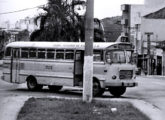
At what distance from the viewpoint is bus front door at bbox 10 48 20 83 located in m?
25.6

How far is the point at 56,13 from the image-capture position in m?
43.5

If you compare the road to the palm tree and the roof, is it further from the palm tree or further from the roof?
the roof

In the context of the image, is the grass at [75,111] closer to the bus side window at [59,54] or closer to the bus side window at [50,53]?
the bus side window at [59,54]

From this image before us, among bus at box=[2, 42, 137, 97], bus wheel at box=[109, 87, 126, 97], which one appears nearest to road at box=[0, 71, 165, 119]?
bus wheel at box=[109, 87, 126, 97]

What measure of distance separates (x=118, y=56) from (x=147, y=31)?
206 ft

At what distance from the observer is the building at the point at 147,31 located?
73.4 m

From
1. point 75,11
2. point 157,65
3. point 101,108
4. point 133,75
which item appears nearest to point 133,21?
point 157,65

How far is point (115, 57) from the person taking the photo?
22219mm

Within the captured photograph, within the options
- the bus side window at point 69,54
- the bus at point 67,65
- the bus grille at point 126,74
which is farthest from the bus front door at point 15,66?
the bus grille at point 126,74

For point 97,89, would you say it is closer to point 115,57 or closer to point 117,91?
point 115,57

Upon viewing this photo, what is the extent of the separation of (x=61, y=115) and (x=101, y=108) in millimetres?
2328

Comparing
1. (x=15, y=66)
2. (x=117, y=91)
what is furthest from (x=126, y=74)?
(x=15, y=66)

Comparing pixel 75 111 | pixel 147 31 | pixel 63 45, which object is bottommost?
pixel 75 111

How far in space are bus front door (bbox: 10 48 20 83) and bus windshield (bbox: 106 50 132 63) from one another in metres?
5.74
